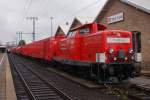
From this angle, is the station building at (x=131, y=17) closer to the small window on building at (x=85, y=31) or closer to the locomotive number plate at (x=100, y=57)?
the small window on building at (x=85, y=31)

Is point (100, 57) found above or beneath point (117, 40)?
beneath

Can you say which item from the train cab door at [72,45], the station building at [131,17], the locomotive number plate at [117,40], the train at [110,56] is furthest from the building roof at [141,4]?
the locomotive number plate at [117,40]

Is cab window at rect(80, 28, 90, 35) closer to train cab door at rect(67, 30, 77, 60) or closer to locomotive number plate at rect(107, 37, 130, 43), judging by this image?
train cab door at rect(67, 30, 77, 60)

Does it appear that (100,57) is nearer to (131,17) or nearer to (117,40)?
(117,40)

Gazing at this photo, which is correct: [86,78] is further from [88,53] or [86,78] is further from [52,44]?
[52,44]

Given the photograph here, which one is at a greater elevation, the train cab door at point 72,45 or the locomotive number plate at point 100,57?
the train cab door at point 72,45

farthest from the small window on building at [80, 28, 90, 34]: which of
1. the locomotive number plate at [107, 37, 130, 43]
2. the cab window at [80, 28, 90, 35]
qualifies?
the locomotive number plate at [107, 37, 130, 43]

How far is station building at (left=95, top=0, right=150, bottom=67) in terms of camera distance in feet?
96.7

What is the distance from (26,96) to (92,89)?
9.95 ft

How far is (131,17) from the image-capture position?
31.8m

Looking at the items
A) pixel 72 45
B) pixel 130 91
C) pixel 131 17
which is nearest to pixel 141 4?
pixel 131 17

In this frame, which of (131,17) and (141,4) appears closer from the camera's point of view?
(141,4)

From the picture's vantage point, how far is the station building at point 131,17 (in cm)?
2947

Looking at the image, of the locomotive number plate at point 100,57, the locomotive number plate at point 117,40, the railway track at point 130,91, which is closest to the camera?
the railway track at point 130,91
